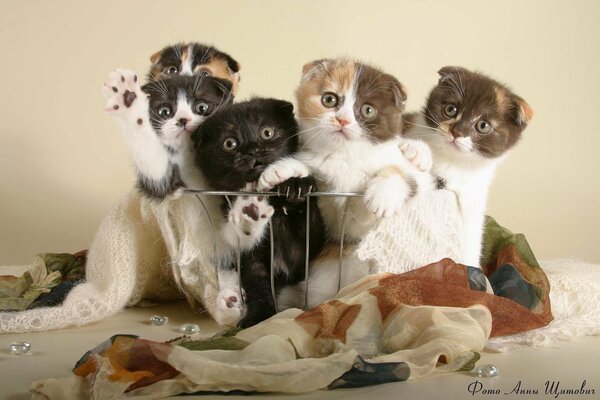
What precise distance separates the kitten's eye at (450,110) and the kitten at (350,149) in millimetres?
189

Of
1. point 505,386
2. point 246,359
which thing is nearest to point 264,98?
point 246,359

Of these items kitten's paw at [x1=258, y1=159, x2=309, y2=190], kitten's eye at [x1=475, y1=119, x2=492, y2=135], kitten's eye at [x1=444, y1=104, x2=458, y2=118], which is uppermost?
kitten's eye at [x1=444, y1=104, x2=458, y2=118]

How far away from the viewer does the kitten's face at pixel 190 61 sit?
2129 mm

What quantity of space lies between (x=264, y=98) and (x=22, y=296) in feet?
2.74

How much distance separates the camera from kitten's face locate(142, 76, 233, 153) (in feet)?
6.07

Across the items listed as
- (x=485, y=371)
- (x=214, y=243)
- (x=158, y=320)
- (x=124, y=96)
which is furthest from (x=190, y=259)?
(x=485, y=371)

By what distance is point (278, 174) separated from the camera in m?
1.66

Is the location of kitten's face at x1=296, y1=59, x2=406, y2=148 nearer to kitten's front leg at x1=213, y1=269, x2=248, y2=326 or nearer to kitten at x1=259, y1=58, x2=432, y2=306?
kitten at x1=259, y1=58, x2=432, y2=306

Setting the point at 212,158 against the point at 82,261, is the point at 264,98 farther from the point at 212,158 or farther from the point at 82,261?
the point at 82,261

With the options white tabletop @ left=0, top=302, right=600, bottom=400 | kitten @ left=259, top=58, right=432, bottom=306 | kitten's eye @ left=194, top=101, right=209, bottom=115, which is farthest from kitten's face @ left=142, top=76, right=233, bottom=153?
white tabletop @ left=0, top=302, right=600, bottom=400

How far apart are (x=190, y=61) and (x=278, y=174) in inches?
25.1

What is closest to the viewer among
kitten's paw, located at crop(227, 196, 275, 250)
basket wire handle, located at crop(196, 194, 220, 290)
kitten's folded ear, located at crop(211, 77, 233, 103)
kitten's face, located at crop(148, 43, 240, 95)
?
kitten's paw, located at crop(227, 196, 275, 250)

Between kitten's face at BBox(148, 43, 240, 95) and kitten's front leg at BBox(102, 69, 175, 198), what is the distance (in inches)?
15.9

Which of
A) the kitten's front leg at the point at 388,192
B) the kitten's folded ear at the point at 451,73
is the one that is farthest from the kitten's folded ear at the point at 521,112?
the kitten's front leg at the point at 388,192
